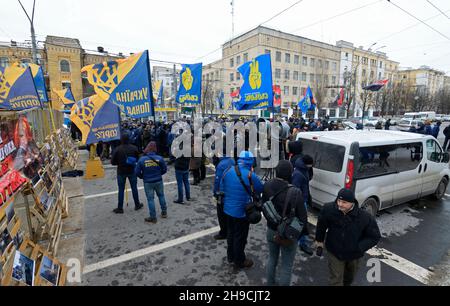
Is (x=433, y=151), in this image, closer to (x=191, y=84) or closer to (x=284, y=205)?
(x=284, y=205)

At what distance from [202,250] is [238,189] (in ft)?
4.94

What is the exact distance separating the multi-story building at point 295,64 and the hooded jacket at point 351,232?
140 ft

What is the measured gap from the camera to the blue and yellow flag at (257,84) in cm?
881

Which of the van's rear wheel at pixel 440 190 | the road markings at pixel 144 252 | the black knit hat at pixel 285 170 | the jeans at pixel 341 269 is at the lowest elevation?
the road markings at pixel 144 252

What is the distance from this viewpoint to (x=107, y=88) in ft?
19.1

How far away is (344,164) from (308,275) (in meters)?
2.11

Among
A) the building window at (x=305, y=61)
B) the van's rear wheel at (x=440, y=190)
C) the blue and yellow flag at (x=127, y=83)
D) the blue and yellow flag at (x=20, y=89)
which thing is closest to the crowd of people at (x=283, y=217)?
the blue and yellow flag at (x=127, y=83)

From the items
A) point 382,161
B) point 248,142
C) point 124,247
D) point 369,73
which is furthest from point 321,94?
point 124,247

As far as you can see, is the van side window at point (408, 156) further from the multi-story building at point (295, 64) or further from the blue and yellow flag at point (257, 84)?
the multi-story building at point (295, 64)

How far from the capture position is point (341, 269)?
270 centimetres

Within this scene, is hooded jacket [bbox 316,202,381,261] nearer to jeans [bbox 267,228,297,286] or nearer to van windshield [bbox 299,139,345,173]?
jeans [bbox 267,228,297,286]

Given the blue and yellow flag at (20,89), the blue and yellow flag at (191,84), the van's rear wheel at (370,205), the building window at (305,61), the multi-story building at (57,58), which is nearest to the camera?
the van's rear wheel at (370,205)

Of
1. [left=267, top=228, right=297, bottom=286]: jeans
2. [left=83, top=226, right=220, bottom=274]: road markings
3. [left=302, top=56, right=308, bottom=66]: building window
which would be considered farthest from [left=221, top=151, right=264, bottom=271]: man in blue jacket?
[left=302, top=56, right=308, bottom=66]: building window
